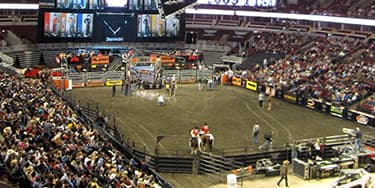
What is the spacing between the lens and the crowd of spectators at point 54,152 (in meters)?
16.5

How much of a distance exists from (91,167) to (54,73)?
2621cm

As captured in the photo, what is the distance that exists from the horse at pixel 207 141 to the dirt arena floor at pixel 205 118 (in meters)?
0.57

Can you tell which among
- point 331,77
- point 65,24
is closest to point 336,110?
point 331,77

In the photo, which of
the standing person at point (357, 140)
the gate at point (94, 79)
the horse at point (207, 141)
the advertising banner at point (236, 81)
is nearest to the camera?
the horse at point (207, 141)

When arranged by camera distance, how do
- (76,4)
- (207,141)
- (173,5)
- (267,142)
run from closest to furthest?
(207,141) < (173,5) < (267,142) < (76,4)

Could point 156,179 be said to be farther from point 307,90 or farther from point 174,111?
point 307,90

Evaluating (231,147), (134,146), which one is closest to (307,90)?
(231,147)

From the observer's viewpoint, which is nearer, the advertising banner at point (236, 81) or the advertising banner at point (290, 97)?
the advertising banner at point (290, 97)

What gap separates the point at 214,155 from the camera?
26.3 metres

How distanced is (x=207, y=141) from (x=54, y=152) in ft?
32.7

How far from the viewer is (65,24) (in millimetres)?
48969

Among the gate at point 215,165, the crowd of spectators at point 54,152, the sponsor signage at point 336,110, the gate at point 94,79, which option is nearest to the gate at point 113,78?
the gate at point 94,79

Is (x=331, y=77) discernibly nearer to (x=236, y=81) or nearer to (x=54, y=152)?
(x=236, y=81)

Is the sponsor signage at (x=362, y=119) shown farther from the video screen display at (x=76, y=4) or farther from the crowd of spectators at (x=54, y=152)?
the video screen display at (x=76, y=4)
